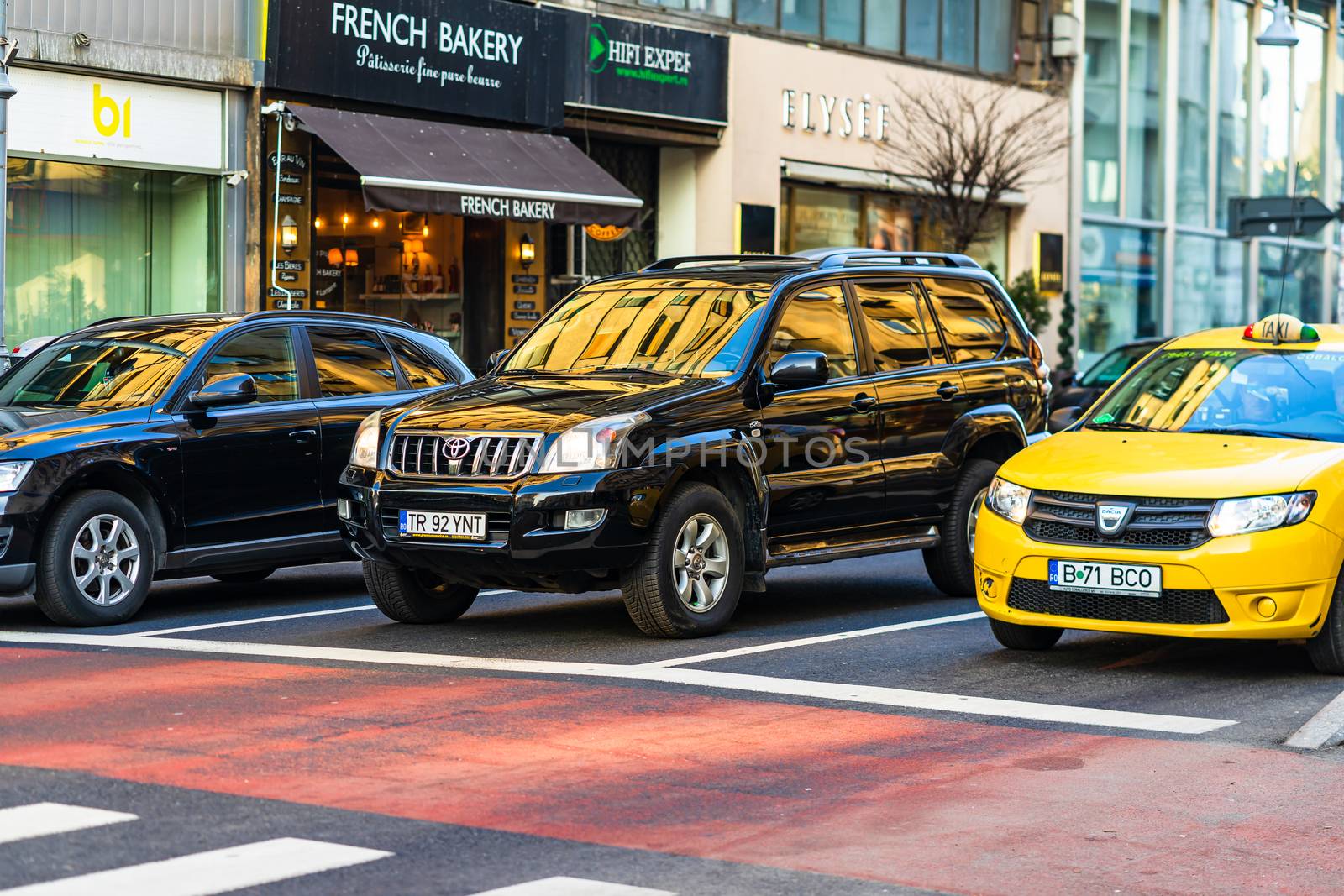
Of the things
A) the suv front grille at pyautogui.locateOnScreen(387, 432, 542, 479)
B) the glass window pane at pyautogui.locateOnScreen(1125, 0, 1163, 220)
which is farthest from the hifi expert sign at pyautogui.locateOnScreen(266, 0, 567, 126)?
the glass window pane at pyautogui.locateOnScreen(1125, 0, 1163, 220)

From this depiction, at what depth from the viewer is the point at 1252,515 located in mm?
8961

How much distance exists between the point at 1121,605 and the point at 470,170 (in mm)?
14311

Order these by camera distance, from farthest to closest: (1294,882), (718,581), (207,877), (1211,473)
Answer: (718,581) < (1211,473) < (1294,882) < (207,877)

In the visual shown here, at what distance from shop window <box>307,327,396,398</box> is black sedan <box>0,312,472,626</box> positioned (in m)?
0.01

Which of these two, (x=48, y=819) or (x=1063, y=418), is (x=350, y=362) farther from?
(x=48, y=819)

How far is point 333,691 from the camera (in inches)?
336

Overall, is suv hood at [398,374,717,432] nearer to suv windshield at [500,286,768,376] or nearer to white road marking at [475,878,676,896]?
suv windshield at [500,286,768,376]

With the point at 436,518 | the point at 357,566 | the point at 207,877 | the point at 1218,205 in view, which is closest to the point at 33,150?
the point at 357,566

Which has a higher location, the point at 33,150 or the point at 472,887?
the point at 33,150

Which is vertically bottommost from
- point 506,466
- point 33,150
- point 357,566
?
point 357,566

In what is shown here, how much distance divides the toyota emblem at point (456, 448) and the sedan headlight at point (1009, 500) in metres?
2.55

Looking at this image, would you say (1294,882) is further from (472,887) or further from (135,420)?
(135,420)

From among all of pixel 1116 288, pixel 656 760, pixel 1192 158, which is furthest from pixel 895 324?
pixel 1192 158

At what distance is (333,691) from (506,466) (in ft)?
5.49
